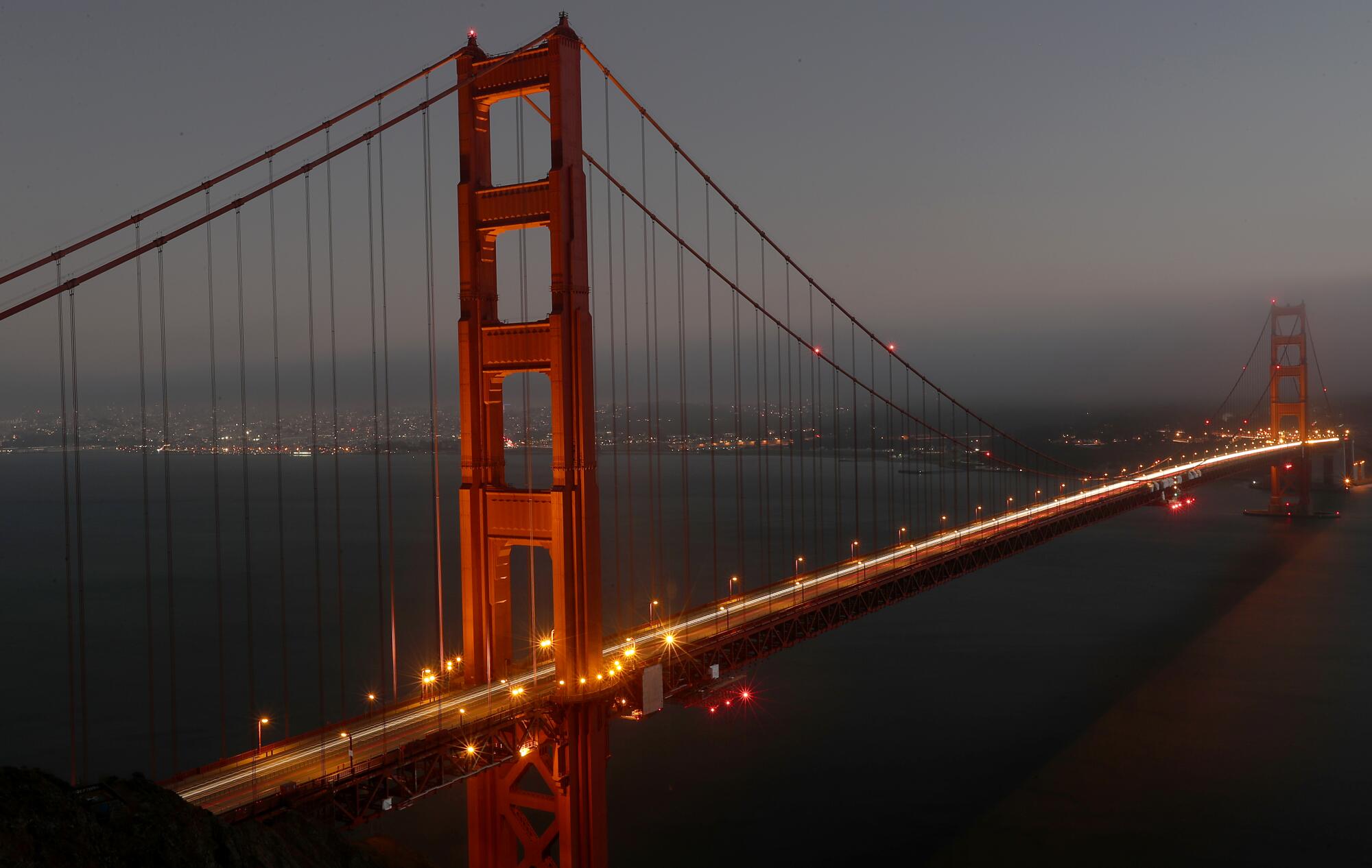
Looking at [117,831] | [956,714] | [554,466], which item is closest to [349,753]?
[117,831]

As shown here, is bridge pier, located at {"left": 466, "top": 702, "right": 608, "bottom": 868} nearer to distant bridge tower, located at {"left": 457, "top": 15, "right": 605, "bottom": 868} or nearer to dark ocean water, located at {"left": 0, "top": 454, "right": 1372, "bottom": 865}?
distant bridge tower, located at {"left": 457, "top": 15, "right": 605, "bottom": 868}

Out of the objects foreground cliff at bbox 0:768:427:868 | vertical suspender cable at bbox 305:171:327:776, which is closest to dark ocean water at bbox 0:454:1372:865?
vertical suspender cable at bbox 305:171:327:776

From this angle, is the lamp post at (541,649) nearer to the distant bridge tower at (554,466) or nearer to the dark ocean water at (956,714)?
the distant bridge tower at (554,466)

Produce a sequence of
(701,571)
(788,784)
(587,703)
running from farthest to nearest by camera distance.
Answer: (701,571), (788,784), (587,703)

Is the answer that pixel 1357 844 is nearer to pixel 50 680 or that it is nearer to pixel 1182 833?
pixel 1182 833

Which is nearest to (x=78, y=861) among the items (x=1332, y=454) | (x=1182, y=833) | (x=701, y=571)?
(x=1182, y=833)

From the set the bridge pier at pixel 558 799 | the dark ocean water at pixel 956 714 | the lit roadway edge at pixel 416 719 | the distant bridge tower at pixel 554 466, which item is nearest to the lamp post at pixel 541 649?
the lit roadway edge at pixel 416 719
